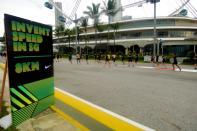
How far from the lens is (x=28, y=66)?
5.55m

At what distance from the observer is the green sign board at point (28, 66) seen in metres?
4.87

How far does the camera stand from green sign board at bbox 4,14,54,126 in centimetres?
487

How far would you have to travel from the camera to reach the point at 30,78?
18.4ft

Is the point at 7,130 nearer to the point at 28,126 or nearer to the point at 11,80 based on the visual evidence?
the point at 28,126

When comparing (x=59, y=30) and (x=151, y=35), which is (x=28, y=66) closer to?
(x=151, y=35)

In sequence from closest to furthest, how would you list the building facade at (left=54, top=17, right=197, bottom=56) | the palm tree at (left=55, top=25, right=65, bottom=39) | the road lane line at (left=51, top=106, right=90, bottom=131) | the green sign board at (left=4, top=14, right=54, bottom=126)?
1. the green sign board at (left=4, top=14, right=54, bottom=126)
2. the road lane line at (left=51, top=106, right=90, bottom=131)
3. the building facade at (left=54, top=17, right=197, bottom=56)
4. the palm tree at (left=55, top=25, right=65, bottom=39)

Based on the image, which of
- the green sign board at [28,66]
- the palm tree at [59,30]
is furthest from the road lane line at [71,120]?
the palm tree at [59,30]

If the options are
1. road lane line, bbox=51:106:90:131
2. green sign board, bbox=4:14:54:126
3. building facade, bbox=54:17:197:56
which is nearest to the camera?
green sign board, bbox=4:14:54:126

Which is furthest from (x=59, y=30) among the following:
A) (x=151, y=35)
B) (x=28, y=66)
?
(x=28, y=66)

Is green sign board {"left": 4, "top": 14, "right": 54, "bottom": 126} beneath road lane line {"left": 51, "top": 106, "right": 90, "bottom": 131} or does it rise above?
above

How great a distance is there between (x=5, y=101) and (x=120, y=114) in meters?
3.86

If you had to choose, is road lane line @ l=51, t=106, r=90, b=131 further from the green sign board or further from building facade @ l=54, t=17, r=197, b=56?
building facade @ l=54, t=17, r=197, b=56

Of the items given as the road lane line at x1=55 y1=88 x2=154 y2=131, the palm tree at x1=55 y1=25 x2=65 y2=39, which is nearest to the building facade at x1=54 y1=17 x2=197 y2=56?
the palm tree at x1=55 y1=25 x2=65 y2=39

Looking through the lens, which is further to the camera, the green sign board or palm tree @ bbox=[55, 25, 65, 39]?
palm tree @ bbox=[55, 25, 65, 39]
